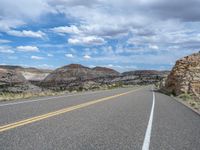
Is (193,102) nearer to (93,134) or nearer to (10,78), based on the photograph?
(93,134)

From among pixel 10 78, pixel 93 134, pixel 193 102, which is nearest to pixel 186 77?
pixel 193 102

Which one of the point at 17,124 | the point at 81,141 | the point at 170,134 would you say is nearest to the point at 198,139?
the point at 170,134

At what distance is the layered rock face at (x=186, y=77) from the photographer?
3954cm

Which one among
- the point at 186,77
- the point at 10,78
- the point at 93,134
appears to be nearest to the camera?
the point at 93,134

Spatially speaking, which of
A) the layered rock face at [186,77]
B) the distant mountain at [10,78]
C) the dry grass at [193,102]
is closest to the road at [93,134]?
the dry grass at [193,102]

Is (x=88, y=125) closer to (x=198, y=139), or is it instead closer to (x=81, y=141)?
(x=81, y=141)

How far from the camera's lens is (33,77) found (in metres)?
198

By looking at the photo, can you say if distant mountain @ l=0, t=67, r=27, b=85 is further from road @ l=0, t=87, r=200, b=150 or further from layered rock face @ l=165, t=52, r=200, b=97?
road @ l=0, t=87, r=200, b=150

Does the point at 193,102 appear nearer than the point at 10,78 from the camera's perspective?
Yes

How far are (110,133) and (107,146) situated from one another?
1.72m

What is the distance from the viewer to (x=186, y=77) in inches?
1640

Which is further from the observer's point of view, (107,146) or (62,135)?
(62,135)

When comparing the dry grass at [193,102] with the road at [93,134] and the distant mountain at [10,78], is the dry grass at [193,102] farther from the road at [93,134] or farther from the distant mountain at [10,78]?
the distant mountain at [10,78]

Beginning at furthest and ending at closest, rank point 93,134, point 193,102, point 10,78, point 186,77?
1. point 10,78
2. point 186,77
3. point 193,102
4. point 93,134
